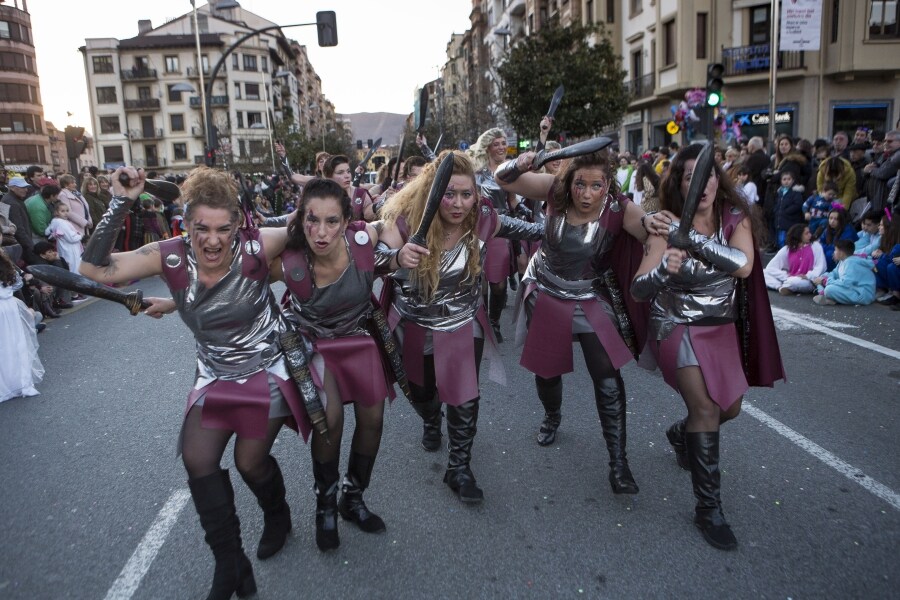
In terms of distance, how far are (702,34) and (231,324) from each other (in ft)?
90.0

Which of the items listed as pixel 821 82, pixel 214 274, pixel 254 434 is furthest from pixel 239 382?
pixel 821 82

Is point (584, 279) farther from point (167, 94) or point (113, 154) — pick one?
point (113, 154)

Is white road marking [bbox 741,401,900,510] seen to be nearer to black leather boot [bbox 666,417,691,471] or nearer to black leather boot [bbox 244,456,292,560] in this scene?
black leather boot [bbox 666,417,691,471]

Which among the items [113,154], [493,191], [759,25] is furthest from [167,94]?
[493,191]

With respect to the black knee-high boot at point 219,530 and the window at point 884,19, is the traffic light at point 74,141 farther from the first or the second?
the window at point 884,19

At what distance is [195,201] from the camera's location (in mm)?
2703

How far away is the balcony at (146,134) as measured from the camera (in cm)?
6631

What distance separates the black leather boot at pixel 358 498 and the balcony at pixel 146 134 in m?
71.1

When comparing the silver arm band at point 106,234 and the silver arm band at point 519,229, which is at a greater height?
the silver arm band at point 106,234

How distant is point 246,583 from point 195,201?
1535mm

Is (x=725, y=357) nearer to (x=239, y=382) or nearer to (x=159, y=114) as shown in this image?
(x=239, y=382)

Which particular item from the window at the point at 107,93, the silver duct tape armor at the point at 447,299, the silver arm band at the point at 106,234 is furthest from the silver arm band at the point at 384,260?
the window at the point at 107,93

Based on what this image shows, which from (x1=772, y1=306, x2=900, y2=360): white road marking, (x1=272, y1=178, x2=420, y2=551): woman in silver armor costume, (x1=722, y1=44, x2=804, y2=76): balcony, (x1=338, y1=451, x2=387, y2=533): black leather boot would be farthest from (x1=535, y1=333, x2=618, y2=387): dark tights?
(x1=722, y1=44, x2=804, y2=76): balcony

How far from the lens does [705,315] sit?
3.16 m
